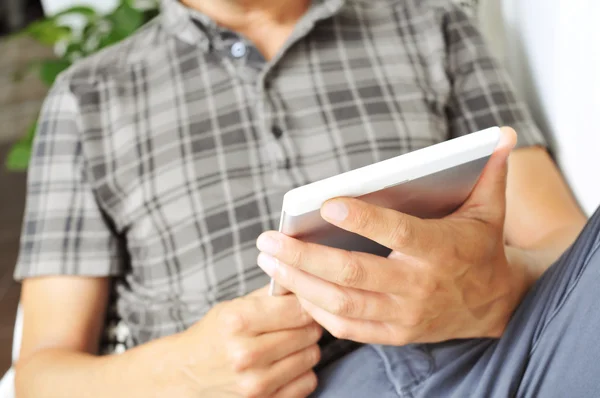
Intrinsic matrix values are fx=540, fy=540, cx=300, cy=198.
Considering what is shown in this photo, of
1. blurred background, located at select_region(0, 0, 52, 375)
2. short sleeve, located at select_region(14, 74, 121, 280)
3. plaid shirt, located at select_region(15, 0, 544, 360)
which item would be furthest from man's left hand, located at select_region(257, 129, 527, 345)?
blurred background, located at select_region(0, 0, 52, 375)

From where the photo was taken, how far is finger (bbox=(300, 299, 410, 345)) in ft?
1.67

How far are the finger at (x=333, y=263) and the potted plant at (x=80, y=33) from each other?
775mm

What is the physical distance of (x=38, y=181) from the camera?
71 cm

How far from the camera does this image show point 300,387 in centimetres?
59

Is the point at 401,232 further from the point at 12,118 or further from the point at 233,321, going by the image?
the point at 12,118

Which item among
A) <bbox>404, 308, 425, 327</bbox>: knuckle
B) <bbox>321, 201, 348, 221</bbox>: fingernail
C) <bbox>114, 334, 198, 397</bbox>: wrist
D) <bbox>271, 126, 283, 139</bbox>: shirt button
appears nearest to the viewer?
<bbox>321, 201, 348, 221</bbox>: fingernail

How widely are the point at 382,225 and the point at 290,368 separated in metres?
0.24

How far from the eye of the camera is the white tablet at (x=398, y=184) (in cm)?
40

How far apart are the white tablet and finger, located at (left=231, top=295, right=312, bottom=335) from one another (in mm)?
99

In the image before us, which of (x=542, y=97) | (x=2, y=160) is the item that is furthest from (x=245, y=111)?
(x=2, y=160)

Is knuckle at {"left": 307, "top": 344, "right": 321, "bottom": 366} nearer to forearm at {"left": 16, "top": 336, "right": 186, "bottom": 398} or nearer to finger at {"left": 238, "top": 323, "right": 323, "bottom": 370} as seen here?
finger at {"left": 238, "top": 323, "right": 323, "bottom": 370}

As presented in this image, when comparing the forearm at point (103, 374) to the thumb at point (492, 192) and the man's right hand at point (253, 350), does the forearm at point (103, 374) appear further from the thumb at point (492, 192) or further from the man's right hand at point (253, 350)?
the thumb at point (492, 192)

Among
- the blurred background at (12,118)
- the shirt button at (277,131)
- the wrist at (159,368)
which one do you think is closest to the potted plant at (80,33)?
the blurred background at (12,118)

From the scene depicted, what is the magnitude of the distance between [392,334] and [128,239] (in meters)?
0.39
